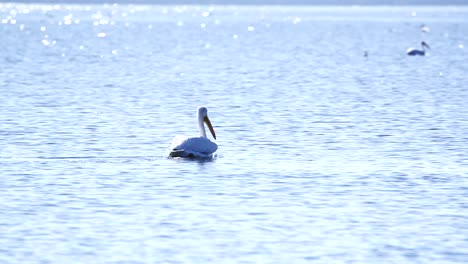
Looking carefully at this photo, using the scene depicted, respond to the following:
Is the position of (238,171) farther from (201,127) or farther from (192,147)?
(201,127)

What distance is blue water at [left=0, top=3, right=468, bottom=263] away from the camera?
17.0 meters

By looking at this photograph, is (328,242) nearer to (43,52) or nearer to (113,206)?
(113,206)

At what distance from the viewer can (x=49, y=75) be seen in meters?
52.5

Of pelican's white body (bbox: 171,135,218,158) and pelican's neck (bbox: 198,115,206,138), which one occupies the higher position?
pelican's neck (bbox: 198,115,206,138)

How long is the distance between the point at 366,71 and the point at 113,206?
1523 inches

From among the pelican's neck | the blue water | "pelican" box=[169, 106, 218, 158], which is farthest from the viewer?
the pelican's neck

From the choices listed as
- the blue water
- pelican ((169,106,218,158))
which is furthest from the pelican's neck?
pelican ((169,106,218,158))

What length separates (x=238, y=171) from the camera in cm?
2370

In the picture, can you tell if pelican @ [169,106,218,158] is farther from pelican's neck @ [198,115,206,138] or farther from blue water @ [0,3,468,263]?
pelican's neck @ [198,115,206,138]

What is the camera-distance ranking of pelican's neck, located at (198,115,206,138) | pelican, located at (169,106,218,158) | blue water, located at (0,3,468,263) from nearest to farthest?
blue water, located at (0,3,468,263) → pelican, located at (169,106,218,158) → pelican's neck, located at (198,115,206,138)

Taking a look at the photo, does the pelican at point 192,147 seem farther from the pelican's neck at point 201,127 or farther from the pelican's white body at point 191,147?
the pelican's neck at point 201,127

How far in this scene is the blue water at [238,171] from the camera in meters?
17.0

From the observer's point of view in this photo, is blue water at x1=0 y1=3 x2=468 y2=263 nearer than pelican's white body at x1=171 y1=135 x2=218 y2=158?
Yes

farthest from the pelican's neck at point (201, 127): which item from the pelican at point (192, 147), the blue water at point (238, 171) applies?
the pelican at point (192, 147)
